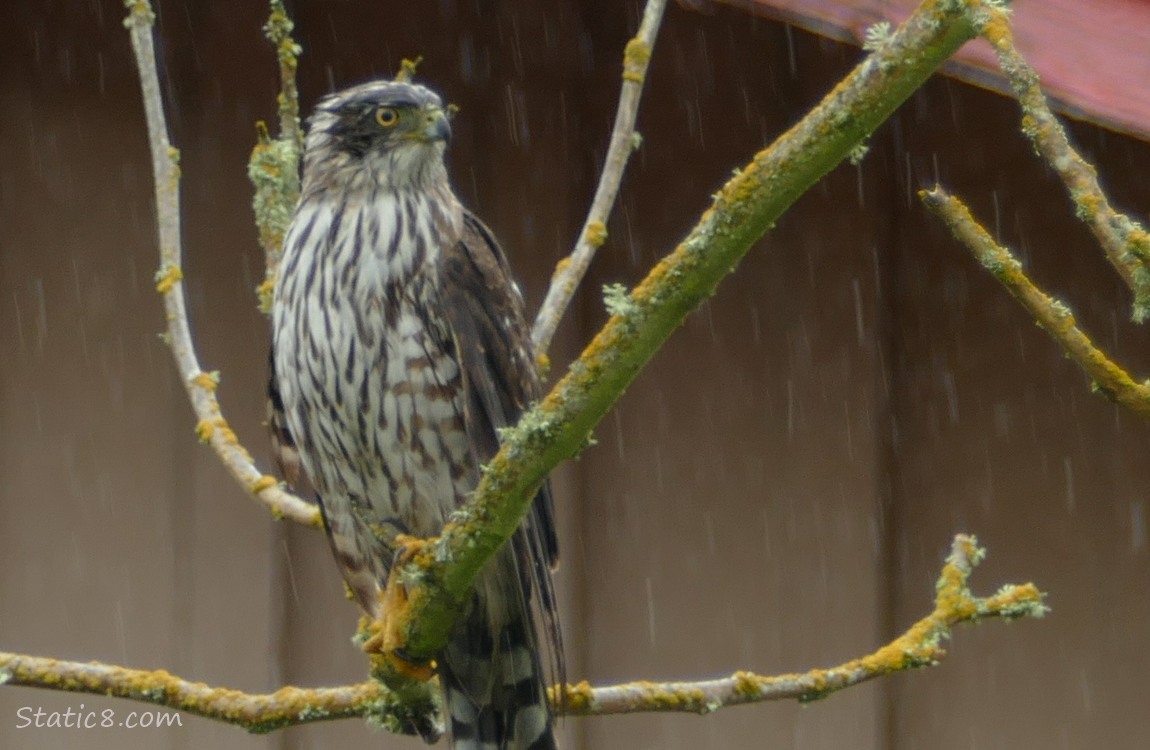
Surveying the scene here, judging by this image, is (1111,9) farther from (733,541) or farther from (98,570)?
(98,570)

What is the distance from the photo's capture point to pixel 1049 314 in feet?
6.66

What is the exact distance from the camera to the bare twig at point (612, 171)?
111 inches

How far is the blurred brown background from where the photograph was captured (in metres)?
3.57

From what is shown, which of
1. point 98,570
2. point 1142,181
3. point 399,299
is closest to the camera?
point 399,299

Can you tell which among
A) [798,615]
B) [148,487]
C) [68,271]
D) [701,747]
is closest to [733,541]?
[798,615]

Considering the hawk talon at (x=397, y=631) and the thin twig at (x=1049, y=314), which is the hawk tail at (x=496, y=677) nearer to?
the hawk talon at (x=397, y=631)

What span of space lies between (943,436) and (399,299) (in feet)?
4.49

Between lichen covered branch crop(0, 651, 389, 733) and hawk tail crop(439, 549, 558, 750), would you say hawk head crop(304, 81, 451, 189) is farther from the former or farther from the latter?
lichen covered branch crop(0, 651, 389, 733)

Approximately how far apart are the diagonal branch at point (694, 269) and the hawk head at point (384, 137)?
1118mm

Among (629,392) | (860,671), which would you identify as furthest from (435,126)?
(860,671)

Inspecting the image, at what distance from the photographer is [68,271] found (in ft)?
12.1

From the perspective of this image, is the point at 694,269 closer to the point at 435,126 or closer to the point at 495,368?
the point at 495,368

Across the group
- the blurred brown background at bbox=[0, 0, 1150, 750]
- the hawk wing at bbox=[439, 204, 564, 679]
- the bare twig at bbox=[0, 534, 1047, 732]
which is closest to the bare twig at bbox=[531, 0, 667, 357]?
the hawk wing at bbox=[439, 204, 564, 679]

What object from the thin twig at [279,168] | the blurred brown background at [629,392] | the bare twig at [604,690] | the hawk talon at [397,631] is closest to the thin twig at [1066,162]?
the bare twig at [604,690]
